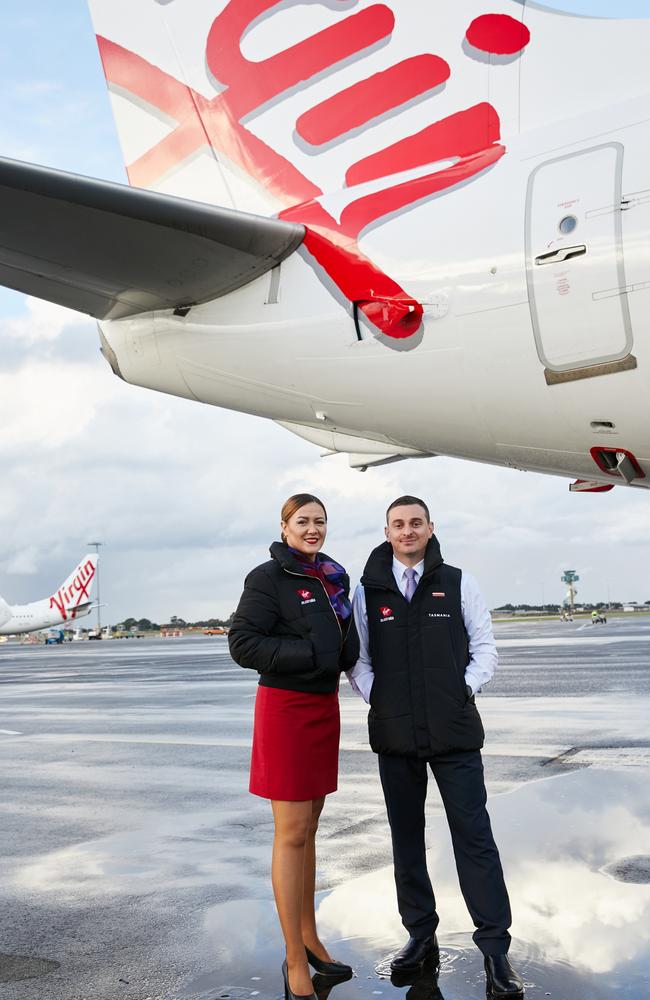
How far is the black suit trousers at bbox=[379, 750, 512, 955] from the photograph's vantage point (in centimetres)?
345

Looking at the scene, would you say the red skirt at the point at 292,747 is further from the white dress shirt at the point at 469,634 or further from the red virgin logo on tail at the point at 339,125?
the red virgin logo on tail at the point at 339,125

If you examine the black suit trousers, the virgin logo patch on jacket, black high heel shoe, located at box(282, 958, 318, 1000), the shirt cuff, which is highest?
the virgin logo patch on jacket

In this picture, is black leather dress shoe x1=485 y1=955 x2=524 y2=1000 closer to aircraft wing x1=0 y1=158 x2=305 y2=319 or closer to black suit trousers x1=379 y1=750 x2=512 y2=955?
black suit trousers x1=379 y1=750 x2=512 y2=955

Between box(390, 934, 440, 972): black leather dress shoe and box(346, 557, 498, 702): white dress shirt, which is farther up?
box(346, 557, 498, 702): white dress shirt

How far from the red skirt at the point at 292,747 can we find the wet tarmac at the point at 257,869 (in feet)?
2.24

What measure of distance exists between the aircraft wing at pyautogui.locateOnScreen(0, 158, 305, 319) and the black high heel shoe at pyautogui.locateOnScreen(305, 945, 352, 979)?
11.0ft

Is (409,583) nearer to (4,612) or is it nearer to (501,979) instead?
(501,979)

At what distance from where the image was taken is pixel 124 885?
4.59m

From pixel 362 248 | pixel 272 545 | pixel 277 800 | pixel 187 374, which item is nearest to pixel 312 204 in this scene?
pixel 362 248

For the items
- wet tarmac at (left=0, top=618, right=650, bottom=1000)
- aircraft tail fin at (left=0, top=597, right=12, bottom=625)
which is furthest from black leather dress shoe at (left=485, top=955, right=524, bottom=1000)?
aircraft tail fin at (left=0, top=597, right=12, bottom=625)

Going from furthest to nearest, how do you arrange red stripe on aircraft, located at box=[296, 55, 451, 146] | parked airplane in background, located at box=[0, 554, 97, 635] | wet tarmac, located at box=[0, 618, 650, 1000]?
1. parked airplane in background, located at box=[0, 554, 97, 635]
2. red stripe on aircraft, located at box=[296, 55, 451, 146]
3. wet tarmac, located at box=[0, 618, 650, 1000]

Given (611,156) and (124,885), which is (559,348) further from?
(124,885)

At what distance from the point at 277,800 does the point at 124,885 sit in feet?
5.22

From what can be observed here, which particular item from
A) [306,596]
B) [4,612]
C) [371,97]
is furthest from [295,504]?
[4,612]
